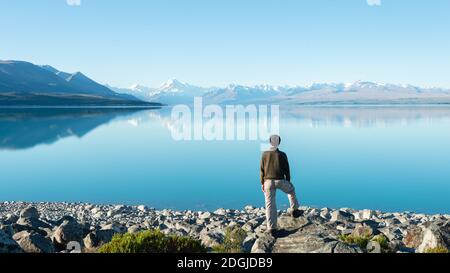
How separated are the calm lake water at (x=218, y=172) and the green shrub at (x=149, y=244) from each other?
16124mm

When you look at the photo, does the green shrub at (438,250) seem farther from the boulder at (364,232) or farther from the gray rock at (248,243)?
the gray rock at (248,243)

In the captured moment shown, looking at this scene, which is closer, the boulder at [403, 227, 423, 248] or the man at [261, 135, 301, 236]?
the man at [261, 135, 301, 236]

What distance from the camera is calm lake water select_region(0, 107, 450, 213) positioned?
31.9m

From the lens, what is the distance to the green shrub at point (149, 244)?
442 inches

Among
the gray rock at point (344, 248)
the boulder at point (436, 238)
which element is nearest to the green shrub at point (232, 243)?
the gray rock at point (344, 248)

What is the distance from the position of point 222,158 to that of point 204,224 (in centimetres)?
3230

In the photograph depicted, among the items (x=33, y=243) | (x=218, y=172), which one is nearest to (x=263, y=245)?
(x=33, y=243)

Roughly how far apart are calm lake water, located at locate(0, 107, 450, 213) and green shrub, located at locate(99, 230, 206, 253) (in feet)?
52.9

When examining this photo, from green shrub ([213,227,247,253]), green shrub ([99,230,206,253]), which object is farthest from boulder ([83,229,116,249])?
green shrub ([213,227,247,253])

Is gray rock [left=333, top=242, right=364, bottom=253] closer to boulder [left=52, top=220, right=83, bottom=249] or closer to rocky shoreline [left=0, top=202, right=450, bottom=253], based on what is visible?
rocky shoreline [left=0, top=202, right=450, bottom=253]

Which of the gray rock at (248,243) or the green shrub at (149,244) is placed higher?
the green shrub at (149,244)
